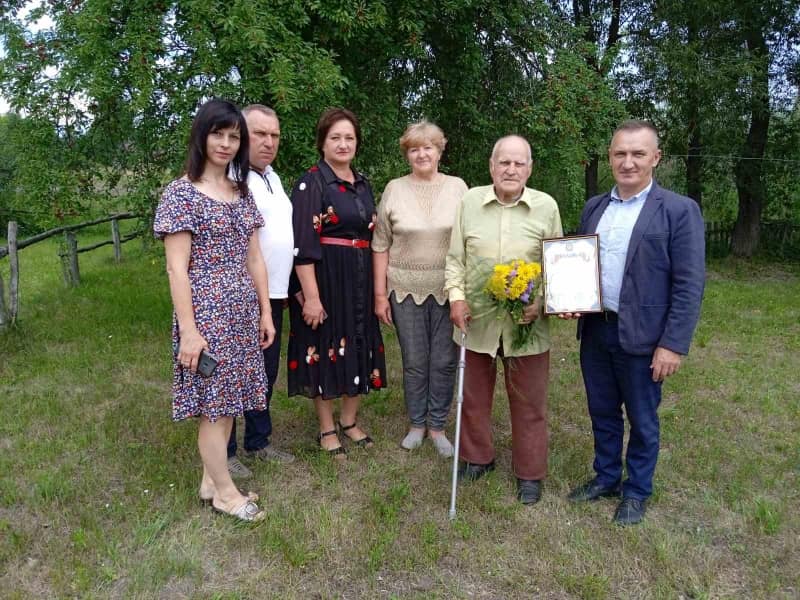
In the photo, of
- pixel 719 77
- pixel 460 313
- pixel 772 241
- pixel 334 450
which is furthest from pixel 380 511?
pixel 772 241

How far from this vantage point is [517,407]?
10.7 feet

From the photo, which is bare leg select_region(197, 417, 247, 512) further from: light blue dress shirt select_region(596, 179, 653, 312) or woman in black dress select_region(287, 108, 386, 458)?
light blue dress shirt select_region(596, 179, 653, 312)

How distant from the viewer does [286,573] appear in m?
2.72

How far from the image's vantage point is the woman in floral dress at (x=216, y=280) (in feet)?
8.86

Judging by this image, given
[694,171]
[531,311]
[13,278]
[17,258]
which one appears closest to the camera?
[531,311]

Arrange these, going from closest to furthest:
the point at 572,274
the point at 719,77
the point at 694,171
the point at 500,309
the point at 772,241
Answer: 1. the point at 572,274
2. the point at 500,309
3. the point at 719,77
4. the point at 694,171
5. the point at 772,241

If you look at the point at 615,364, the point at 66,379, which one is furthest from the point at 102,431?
the point at 615,364

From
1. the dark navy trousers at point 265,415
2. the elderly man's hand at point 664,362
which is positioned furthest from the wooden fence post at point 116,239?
the elderly man's hand at point 664,362

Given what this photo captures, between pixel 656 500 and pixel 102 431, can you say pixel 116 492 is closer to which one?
pixel 102 431

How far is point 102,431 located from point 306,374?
5.13 ft

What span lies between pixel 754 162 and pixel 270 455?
1130cm

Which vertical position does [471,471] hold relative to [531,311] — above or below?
below

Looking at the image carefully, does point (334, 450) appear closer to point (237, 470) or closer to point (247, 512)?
point (237, 470)

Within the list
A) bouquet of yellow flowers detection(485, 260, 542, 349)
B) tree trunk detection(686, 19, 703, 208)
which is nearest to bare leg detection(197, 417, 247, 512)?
bouquet of yellow flowers detection(485, 260, 542, 349)
